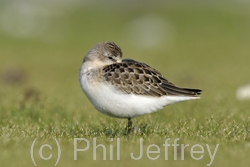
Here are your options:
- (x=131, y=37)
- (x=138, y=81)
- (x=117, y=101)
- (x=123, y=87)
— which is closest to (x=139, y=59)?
(x=131, y=37)

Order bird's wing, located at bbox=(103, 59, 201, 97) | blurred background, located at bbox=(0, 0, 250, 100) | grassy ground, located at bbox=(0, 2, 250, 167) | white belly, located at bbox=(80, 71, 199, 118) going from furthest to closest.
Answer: blurred background, located at bbox=(0, 0, 250, 100), bird's wing, located at bbox=(103, 59, 201, 97), white belly, located at bbox=(80, 71, 199, 118), grassy ground, located at bbox=(0, 2, 250, 167)

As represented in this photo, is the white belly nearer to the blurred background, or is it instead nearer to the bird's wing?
the bird's wing

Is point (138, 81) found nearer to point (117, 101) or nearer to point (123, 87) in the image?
point (123, 87)

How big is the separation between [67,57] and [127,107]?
85.6 feet

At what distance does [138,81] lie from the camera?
1003cm

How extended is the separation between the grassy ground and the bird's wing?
0.82 metres

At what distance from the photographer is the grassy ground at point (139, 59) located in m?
8.54

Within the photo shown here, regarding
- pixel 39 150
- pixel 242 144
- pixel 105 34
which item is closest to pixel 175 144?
pixel 242 144

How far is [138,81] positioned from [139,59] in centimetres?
2337

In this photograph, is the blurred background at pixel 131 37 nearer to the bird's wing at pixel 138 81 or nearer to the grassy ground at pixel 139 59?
the grassy ground at pixel 139 59

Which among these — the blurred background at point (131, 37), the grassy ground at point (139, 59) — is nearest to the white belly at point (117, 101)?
the grassy ground at point (139, 59)

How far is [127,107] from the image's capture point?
9703 mm

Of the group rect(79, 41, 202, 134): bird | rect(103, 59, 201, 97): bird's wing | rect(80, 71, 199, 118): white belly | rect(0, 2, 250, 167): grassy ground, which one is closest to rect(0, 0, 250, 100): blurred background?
rect(0, 2, 250, 167): grassy ground

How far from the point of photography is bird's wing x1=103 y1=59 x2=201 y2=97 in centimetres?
984
